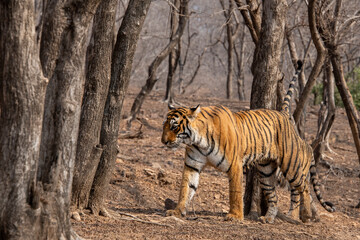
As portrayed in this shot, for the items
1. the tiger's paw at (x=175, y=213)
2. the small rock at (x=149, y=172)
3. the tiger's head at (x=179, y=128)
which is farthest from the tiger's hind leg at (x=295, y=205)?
the small rock at (x=149, y=172)

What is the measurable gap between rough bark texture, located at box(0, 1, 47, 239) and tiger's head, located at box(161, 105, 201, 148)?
111 inches

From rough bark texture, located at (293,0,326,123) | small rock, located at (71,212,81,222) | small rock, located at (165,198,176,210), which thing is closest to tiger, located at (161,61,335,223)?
small rock, located at (165,198,176,210)

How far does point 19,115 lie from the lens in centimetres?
346

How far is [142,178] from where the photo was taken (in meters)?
8.66

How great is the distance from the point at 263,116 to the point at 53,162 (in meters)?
3.50

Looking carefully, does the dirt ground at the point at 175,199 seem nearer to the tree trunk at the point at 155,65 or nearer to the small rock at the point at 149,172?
the small rock at the point at 149,172

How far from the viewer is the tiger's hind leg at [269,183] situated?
275 inches

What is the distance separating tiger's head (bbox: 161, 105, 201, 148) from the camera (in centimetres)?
627

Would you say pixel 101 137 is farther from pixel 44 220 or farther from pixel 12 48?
pixel 12 48

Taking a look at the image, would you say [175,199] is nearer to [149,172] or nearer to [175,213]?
[149,172]

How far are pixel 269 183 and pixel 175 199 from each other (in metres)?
1.68

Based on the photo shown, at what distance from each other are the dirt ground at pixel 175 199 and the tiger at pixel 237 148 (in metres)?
0.35

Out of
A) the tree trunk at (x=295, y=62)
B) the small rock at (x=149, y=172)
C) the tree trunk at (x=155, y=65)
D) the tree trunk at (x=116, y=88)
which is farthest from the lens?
the tree trunk at (x=155, y=65)

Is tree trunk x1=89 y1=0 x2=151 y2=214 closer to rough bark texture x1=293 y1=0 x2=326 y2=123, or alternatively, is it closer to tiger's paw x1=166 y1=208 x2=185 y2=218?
tiger's paw x1=166 y1=208 x2=185 y2=218
